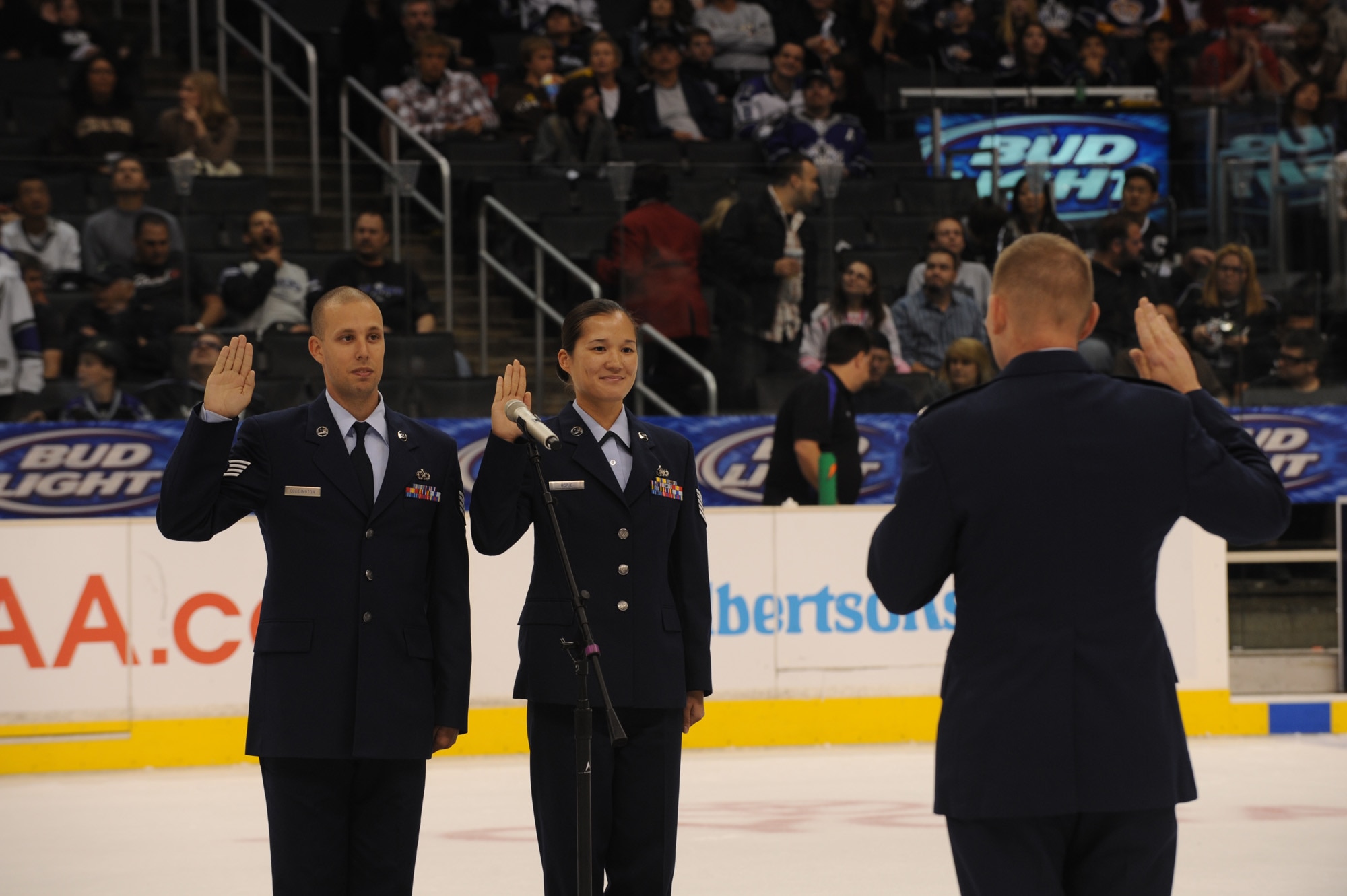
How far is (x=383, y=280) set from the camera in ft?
31.6

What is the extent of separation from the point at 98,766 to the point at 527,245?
4054 mm

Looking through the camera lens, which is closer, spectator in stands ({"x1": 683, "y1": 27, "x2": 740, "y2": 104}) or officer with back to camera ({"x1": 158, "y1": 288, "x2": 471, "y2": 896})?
officer with back to camera ({"x1": 158, "y1": 288, "x2": 471, "y2": 896})

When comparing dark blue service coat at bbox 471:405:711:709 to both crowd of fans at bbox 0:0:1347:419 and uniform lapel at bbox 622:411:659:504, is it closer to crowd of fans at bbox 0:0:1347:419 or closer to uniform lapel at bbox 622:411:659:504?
uniform lapel at bbox 622:411:659:504

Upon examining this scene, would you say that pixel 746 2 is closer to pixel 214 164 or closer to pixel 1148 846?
pixel 214 164

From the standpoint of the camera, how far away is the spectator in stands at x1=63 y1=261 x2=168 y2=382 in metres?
8.89

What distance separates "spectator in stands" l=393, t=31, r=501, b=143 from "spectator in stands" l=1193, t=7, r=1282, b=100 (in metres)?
5.39

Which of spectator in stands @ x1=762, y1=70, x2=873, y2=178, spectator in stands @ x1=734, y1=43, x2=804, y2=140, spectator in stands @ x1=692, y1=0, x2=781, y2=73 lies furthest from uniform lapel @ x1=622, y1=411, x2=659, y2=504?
spectator in stands @ x1=692, y1=0, x2=781, y2=73

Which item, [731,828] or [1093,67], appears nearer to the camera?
[731,828]

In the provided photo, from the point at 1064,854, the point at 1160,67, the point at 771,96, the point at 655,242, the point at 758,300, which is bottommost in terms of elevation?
the point at 1064,854

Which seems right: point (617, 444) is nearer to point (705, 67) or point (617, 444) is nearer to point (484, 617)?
point (484, 617)

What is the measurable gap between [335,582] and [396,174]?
21.8 feet

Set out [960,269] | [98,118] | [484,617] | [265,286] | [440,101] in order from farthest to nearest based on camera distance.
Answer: [440,101]
[98,118]
[960,269]
[265,286]
[484,617]

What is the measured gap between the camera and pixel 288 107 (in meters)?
13.1

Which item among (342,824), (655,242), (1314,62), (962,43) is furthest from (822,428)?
(1314,62)
